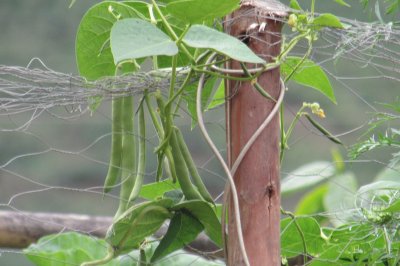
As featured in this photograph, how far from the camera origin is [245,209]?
79 cm

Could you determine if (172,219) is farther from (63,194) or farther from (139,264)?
(63,194)

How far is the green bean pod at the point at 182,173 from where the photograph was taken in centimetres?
82

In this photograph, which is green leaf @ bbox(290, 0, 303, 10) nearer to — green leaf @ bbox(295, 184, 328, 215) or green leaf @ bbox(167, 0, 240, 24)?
green leaf @ bbox(167, 0, 240, 24)

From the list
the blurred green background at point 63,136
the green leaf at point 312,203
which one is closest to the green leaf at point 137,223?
the green leaf at point 312,203

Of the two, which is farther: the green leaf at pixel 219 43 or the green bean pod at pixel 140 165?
the green bean pod at pixel 140 165

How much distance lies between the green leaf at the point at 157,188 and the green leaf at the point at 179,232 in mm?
84

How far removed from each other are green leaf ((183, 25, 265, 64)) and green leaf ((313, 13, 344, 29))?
0.13 m

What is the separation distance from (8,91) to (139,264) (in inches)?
9.9

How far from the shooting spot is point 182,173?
0.82m

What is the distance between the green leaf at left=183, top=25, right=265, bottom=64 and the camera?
0.66 m

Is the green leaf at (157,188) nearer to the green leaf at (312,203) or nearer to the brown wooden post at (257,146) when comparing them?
the brown wooden post at (257,146)

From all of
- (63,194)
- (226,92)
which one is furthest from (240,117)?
(63,194)

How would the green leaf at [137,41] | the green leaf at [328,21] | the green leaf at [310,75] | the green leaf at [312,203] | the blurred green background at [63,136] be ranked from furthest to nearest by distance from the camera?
the blurred green background at [63,136] < the green leaf at [312,203] < the green leaf at [310,75] < the green leaf at [328,21] < the green leaf at [137,41]

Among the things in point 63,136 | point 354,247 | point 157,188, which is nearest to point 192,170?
point 157,188
